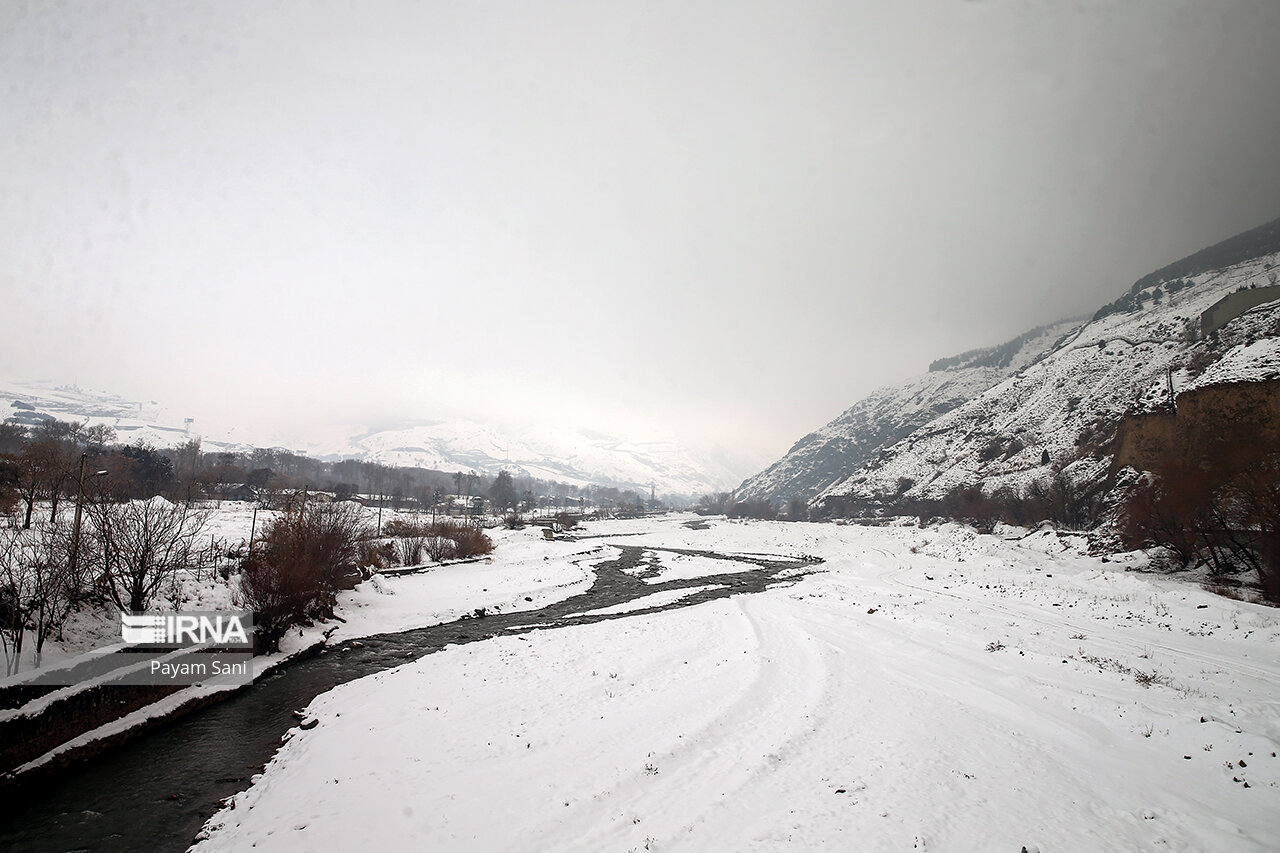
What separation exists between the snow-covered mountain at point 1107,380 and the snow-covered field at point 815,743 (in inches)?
1390

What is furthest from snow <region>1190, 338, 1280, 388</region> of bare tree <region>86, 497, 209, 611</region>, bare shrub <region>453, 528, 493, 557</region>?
bare shrub <region>453, 528, 493, 557</region>

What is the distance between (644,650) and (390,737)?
8.74 meters

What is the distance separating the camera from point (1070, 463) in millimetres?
67375

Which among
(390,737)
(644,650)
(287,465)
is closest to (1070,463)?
(644,650)

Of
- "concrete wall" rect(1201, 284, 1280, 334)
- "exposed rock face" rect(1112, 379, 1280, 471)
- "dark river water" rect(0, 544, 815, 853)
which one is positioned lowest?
"dark river water" rect(0, 544, 815, 853)

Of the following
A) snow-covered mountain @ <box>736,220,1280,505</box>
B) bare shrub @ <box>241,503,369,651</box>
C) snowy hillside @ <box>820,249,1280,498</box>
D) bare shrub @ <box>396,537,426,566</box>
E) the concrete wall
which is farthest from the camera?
the concrete wall

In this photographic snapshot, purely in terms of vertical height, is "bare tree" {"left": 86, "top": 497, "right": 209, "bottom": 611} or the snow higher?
the snow

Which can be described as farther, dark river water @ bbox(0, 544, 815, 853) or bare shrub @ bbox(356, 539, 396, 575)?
bare shrub @ bbox(356, 539, 396, 575)

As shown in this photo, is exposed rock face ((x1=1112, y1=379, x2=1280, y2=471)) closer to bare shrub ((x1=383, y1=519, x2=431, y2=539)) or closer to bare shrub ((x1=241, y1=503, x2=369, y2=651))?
bare shrub ((x1=241, y1=503, x2=369, y2=651))

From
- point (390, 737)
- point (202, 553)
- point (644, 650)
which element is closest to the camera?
point (390, 737)

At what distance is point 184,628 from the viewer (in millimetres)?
19219

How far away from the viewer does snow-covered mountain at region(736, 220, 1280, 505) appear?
184 feet

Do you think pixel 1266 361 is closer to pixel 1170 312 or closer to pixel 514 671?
pixel 514 671

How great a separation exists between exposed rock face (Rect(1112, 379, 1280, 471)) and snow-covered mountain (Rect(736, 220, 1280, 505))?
1323mm
